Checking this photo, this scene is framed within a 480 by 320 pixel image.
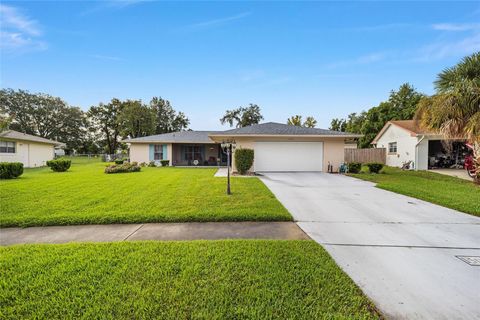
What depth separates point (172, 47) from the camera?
37.4 ft

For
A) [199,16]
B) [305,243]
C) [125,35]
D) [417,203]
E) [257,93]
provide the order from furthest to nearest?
1. [257,93]
2. [125,35]
3. [199,16]
4. [417,203]
5. [305,243]

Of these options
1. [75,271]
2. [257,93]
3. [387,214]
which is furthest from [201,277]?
[257,93]

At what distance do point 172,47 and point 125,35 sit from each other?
2269 mm

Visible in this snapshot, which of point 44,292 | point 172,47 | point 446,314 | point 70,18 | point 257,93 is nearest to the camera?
point 446,314

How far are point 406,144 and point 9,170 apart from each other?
1004 inches

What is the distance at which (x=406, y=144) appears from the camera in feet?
54.0

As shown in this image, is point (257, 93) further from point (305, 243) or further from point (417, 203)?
point (305, 243)

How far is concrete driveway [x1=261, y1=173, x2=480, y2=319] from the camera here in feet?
7.06

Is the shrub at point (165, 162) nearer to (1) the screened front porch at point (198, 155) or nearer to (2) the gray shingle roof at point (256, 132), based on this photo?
(1) the screened front porch at point (198, 155)

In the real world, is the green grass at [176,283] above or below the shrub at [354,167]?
below

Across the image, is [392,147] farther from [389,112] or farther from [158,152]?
[158,152]

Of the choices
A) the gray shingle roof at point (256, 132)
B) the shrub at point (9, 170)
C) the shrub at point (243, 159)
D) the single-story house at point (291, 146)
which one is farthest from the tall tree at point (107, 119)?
the shrub at point (243, 159)

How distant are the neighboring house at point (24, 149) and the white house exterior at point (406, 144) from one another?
2941 centimetres

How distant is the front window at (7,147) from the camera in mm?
16656
